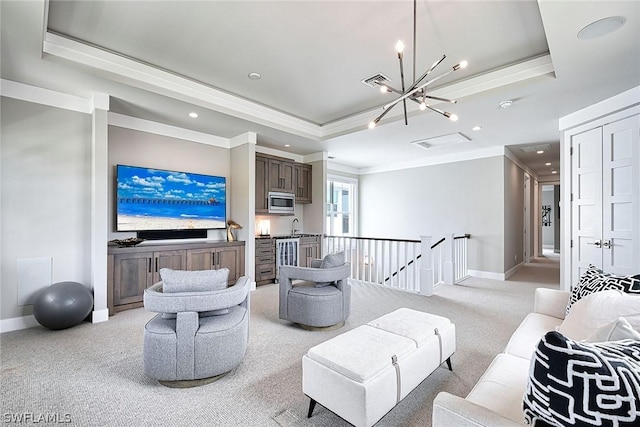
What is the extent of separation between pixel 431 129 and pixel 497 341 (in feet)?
10.9

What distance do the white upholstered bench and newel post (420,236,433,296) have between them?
2663mm

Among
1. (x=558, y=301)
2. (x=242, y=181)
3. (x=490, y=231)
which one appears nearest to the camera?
(x=558, y=301)

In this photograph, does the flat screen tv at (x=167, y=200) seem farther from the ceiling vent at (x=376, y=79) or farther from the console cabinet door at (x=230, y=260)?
the ceiling vent at (x=376, y=79)

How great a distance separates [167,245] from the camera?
168 inches

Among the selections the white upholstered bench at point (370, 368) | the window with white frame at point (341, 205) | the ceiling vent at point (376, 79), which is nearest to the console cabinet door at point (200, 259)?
the white upholstered bench at point (370, 368)

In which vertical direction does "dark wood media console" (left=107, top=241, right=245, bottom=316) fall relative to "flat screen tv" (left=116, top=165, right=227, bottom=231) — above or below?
below

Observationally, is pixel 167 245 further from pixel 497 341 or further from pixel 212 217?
pixel 497 341

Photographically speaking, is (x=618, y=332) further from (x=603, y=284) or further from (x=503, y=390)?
(x=603, y=284)

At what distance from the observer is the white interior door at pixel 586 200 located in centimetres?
379

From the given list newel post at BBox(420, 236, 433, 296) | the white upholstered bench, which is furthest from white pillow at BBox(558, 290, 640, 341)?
newel post at BBox(420, 236, 433, 296)

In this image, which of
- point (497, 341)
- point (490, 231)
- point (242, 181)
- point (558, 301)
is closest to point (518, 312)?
point (497, 341)

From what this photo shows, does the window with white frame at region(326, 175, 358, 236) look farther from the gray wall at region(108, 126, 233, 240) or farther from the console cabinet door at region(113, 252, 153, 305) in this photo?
the console cabinet door at region(113, 252, 153, 305)

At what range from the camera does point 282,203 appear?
6137mm

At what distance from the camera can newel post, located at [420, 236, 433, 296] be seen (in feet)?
15.7
